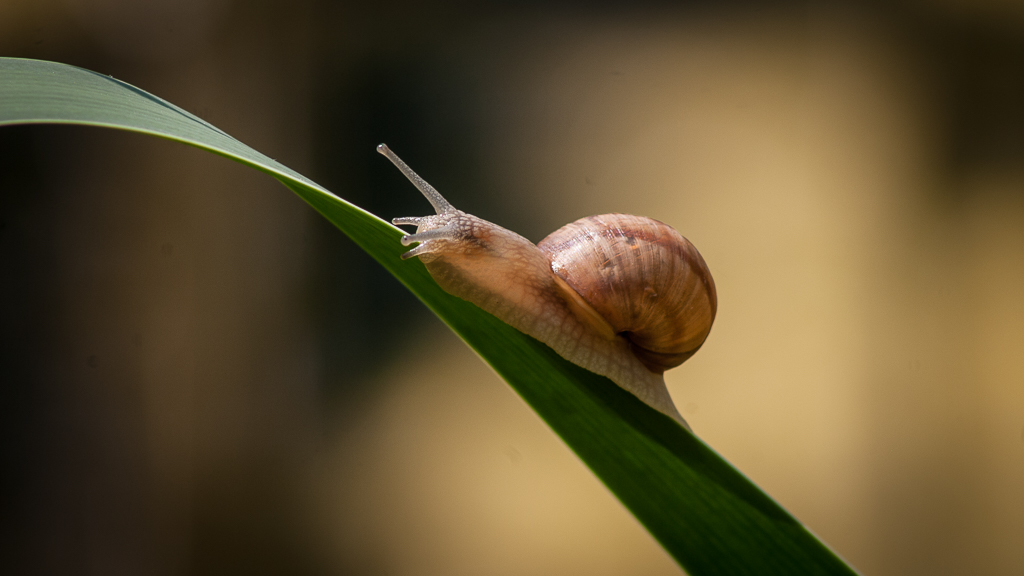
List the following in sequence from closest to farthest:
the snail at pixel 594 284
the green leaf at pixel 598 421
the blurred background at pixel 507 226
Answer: the green leaf at pixel 598 421 < the snail at pixel 594 284 < the blurred background at pixel 507 226

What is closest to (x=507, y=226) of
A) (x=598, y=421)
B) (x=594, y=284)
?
(x=594, y=284)

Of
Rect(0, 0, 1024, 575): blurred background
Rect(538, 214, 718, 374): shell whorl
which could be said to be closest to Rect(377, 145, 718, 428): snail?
Rect(538, 214, 718, 374): shell whorl

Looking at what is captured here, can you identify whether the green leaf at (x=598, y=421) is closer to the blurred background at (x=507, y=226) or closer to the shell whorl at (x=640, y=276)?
the shell whorl at (x=640, y=276)

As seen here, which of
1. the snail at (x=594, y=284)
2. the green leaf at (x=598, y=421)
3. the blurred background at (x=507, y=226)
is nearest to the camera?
the green leaf at (x=598, y=421)

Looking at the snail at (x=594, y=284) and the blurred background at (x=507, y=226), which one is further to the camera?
the blurred background at (x=507, y=226)

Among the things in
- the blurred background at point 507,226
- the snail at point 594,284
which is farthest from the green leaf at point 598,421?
the blurred background at point 507,226

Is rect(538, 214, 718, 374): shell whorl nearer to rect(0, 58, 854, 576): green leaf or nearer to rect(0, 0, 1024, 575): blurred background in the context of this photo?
rect(0, 58, 854, 576): green leaf

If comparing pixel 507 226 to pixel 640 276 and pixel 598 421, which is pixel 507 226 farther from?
pixel 598 421
